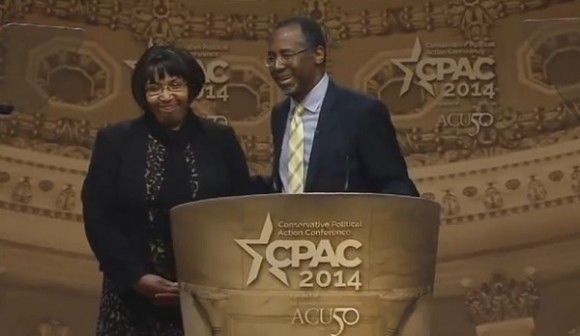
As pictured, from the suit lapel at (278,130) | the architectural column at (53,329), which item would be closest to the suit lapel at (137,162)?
the suit lapel at (278,130)

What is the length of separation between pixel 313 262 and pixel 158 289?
40 cm

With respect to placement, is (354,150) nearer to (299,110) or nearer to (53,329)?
(299,110)

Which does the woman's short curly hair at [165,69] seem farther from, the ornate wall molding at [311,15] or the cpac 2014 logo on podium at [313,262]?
the ornate wall molding at [311,15]

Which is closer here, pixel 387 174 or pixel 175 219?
pixel 175 219

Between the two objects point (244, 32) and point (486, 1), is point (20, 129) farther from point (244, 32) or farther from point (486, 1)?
point (486, 1)

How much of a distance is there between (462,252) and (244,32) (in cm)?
121

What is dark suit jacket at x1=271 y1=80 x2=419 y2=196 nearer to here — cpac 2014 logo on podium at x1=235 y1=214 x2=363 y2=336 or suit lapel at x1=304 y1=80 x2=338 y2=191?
suit lapel at x1=304 y1=80 x2=338 y2=191

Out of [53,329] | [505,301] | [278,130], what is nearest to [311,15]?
[505,301]

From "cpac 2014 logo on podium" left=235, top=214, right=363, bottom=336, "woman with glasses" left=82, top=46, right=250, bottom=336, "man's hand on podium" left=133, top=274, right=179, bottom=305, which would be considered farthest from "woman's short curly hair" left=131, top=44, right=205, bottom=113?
"cpac 2014 logo on podium" left=235, top=214, right=363, bottom=336

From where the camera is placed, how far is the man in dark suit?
1608mm

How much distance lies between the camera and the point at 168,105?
1.67 metres

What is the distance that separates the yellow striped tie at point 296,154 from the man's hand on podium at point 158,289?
0.24m

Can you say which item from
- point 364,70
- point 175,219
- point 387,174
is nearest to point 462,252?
point 364,70

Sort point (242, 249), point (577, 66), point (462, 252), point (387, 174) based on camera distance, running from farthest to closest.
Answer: point (462, 252), point (577, 66), point (387, 174), point (242, 249)
